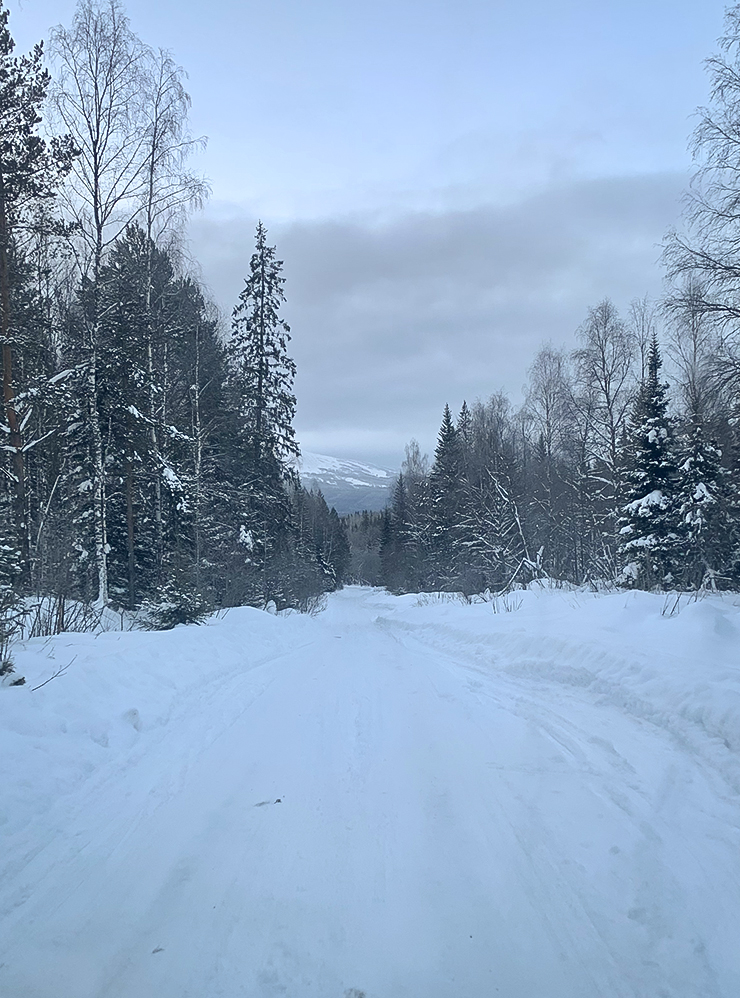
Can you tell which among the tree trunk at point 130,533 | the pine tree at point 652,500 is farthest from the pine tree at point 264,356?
the pine tree at point 652,500

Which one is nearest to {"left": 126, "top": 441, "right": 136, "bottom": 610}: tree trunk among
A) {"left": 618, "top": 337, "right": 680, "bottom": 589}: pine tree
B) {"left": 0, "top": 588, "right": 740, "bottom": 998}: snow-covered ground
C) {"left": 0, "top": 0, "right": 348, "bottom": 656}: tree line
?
{"left": 0, "top": 0, "right": 348, "bottom": 656}: tree line

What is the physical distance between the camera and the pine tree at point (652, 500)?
18.0m

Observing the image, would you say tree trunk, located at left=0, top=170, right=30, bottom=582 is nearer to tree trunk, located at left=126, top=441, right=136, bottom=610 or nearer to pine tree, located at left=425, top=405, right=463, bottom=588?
tree trunk, located at left=126, top=441, right=136, bottom=610

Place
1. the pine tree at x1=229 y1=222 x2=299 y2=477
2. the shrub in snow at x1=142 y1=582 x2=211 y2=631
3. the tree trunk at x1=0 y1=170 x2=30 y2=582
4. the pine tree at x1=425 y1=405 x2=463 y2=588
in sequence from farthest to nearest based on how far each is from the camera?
1. the pine tree at x1=425 y1=405 x2=463 y2=588
2. the pine tree at x1=229 y1=222 x2=299 y2=477
3. the shrub in snow at x1=142 y1=582 x2=211 y2=631
4. the tree trunk at x1=0 y1=170 x2=30 y2=582

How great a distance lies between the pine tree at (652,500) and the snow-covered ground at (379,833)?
12.0 metres

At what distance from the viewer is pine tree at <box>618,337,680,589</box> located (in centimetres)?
1802

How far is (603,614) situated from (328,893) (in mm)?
7046

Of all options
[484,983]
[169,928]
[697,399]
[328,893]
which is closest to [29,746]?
[169,928]

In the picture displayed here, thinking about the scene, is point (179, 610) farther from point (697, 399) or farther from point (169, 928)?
point (697, 399)

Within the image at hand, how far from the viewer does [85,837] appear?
3.59 metres

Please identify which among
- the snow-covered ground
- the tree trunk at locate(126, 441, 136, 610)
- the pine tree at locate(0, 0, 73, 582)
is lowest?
the snow-covered ground

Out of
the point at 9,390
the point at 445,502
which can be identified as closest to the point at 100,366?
the point at 9,390

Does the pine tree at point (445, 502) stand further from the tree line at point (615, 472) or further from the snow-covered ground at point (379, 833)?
the snow-covered ground at point (379, 833)

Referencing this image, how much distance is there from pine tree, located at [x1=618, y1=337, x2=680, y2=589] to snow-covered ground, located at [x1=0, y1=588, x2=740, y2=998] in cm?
1202
